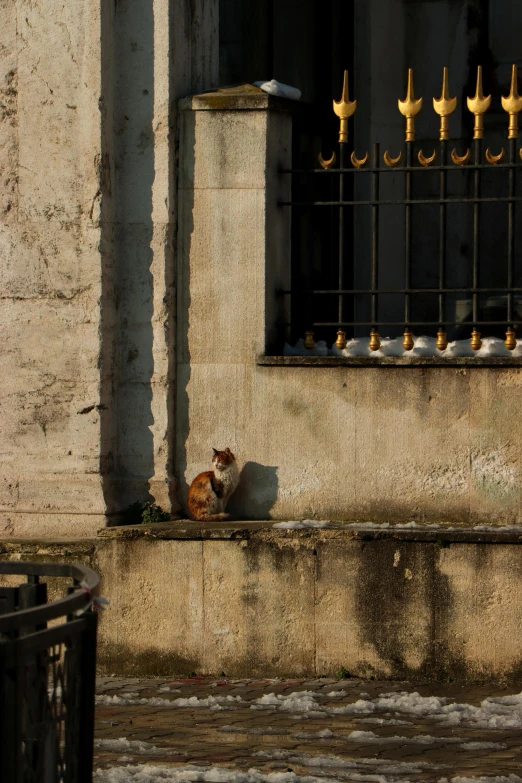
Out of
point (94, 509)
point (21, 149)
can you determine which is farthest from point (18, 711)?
point (21, 149)

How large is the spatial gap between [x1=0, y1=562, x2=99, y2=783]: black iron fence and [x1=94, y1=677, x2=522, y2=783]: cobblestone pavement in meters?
2.07

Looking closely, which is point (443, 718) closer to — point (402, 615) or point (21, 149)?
point (402, 615)

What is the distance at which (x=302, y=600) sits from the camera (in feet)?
26.2

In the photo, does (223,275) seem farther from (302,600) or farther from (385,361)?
(302,600)

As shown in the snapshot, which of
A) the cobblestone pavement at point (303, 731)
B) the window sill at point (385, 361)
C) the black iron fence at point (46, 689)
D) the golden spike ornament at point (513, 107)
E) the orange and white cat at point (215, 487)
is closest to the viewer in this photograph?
the black iron fence at point (46, 689)

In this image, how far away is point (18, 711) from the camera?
11.1ft

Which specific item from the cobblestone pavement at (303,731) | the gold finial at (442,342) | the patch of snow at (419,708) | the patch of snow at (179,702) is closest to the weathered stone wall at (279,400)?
the gold finial at (442,342)

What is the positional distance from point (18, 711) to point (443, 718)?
3.97 metres

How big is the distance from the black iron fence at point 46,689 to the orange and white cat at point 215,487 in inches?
169

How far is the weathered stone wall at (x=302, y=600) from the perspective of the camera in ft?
25.4

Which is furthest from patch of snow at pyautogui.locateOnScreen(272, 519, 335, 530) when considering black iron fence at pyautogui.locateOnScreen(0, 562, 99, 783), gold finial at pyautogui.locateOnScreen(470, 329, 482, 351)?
black iron fence at pyautogui.locateOnScreen(0, 562, 99, 783)

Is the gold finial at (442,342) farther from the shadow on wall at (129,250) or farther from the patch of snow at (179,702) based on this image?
the patch of snow at (179,702)

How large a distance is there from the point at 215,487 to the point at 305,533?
754mm

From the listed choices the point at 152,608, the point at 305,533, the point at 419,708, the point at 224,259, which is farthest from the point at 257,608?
the point at 224,259
